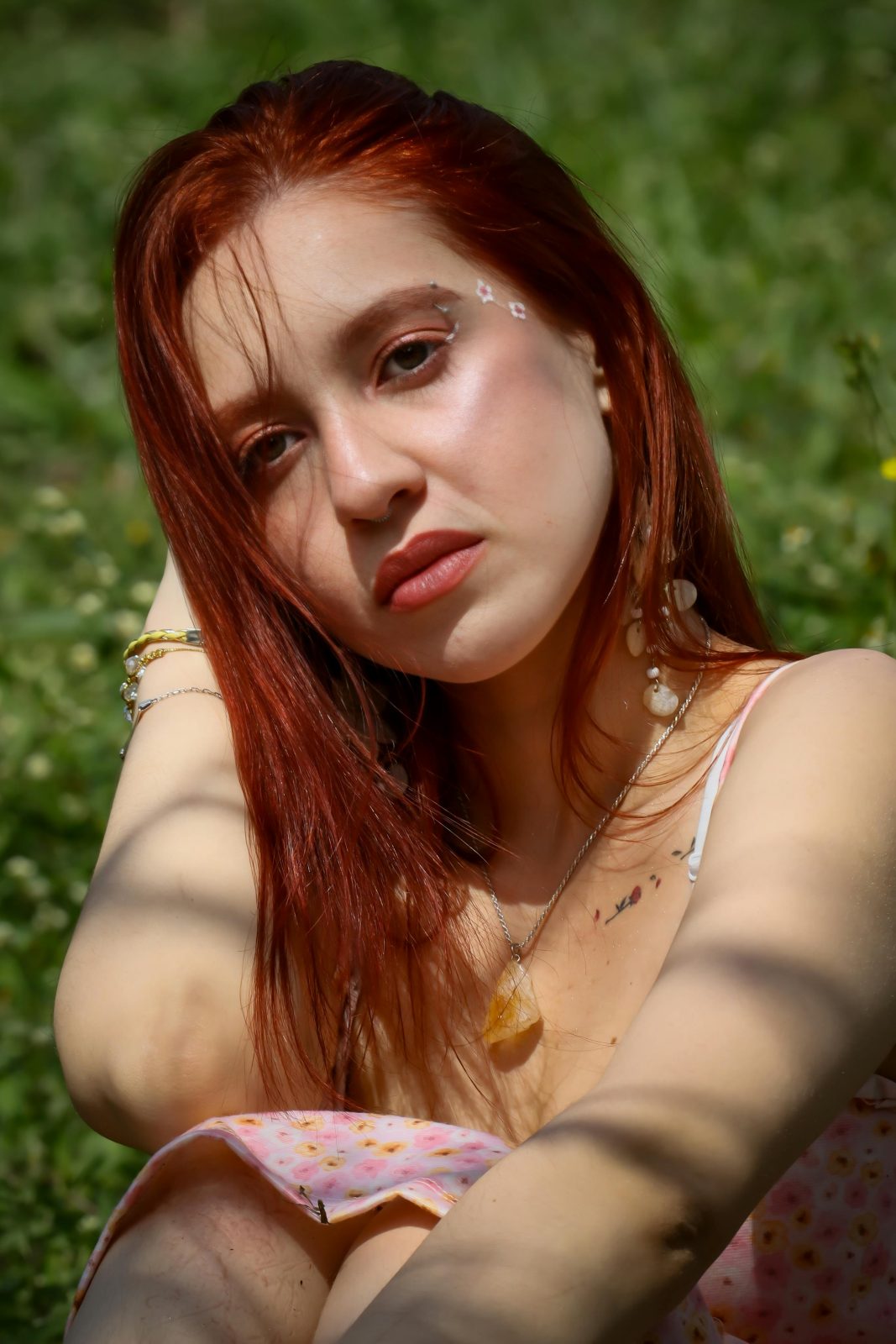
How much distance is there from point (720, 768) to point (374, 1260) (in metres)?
0.62

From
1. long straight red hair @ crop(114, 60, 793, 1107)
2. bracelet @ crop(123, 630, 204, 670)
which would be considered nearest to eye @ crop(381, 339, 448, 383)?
long straight red hair @ crop(114, 60, 793, 1107)

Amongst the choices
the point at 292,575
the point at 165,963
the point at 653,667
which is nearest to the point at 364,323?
the point at 292,575

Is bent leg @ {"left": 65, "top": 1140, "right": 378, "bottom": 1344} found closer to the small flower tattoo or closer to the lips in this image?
the small flower tattoo

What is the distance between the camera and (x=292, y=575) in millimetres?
1985

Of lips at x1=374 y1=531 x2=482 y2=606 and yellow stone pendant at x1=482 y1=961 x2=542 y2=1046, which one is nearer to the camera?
lips at x1=374 y1=531 x2=482 y2=606

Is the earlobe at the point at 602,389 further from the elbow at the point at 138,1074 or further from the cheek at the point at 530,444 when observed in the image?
the elbow at the point at 138,1074

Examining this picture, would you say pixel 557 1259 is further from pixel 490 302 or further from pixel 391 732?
pixel 490 302

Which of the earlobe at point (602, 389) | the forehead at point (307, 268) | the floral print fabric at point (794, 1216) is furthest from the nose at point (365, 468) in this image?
the floral print fabric at point (794, 1216)

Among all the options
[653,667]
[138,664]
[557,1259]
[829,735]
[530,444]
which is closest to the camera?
[557,1259]

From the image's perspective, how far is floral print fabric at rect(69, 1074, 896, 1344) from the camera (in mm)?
1702

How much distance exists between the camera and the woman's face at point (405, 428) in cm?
186

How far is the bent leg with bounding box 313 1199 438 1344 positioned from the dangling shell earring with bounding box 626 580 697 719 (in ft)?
2.24

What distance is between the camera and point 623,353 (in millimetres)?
2039

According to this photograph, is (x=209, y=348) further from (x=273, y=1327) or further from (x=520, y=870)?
(x=273, y=1327)
